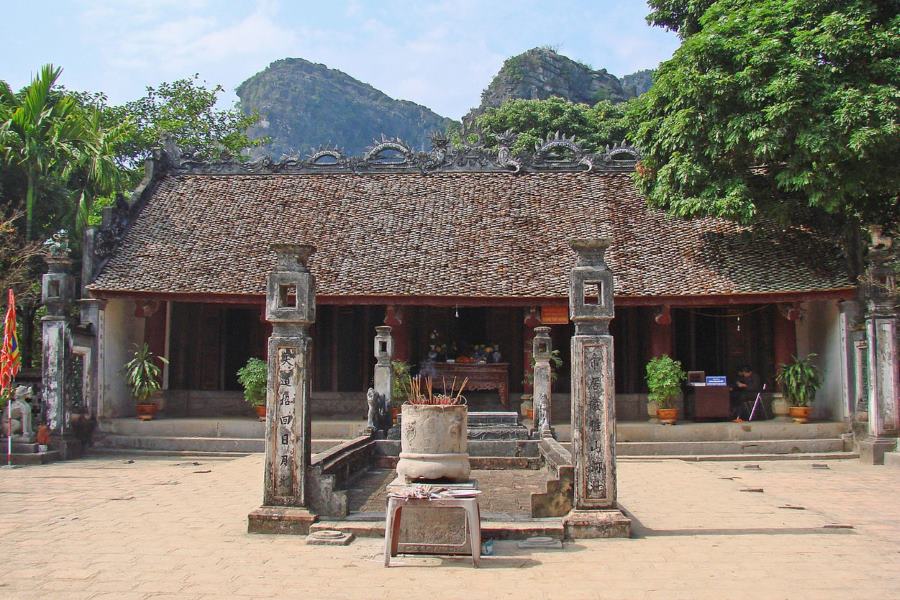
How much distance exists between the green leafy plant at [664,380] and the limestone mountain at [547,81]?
3257 centimetres

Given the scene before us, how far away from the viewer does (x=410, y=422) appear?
658 centimetres

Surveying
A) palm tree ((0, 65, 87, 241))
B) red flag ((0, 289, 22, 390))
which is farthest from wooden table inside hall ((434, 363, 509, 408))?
palm tree ((0, 65, 87, 241))

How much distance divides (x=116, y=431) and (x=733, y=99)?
45.3 ft

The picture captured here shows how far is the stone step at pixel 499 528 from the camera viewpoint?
22.8 ft

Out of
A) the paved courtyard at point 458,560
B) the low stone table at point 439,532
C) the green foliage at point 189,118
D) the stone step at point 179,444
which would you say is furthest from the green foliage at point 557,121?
the low stone table at point 439,532

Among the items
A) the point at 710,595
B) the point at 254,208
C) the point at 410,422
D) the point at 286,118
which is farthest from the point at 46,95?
the point at 286,118

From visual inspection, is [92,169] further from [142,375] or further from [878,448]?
[878,448]

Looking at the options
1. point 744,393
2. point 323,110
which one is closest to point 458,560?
point 744,393

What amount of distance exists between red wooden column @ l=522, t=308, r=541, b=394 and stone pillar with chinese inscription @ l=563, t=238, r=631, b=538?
815 centimetres

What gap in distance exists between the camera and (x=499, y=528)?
22.9 ft

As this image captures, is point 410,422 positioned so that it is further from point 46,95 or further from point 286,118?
point 286,118

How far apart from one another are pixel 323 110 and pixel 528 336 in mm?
77779

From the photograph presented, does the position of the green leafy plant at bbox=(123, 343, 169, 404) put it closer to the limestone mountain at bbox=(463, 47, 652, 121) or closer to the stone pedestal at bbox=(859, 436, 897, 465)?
the stone pedestal at bbox=(859, 436, 897, 465)

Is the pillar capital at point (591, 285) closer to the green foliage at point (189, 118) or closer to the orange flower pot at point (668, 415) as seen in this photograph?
the orange flower pot at point (668, 415)
